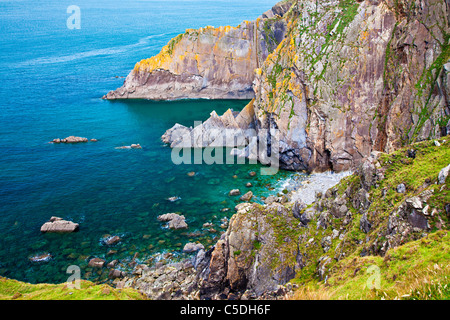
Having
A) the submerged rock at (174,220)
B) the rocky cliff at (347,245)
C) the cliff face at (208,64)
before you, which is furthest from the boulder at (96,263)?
the cliff face at (208,64)

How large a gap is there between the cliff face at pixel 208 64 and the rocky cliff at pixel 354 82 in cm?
4013

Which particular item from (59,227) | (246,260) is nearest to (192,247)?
(246,260)

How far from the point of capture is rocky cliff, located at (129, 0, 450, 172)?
174 feet

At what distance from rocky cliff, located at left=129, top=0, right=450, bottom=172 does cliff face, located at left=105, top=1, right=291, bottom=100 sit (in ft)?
132

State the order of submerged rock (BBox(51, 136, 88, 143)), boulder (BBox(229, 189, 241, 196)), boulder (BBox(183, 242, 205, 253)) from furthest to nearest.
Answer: submerged rock (BBox(51, 136, 88, 143)) < boulder (BBox(229, 189, 241, 196)) < boulder (BBox(183, 242, 205, 253))

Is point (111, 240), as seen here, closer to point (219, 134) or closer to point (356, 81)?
point (219, 134)

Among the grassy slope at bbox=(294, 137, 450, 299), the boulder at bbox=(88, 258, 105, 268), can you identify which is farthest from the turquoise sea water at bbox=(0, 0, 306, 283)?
the grassy slope at bbox=(294, 137, 450, 299)

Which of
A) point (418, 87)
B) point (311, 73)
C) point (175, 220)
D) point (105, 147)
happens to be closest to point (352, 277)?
point (175, 220)

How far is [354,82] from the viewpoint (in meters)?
60.8

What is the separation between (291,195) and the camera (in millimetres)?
55188

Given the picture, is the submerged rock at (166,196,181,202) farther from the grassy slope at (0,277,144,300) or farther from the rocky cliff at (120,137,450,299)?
the grassy slope at (0,277,144,300)

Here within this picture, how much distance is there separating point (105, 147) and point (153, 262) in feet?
140

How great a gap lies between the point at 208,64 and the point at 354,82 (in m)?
62.9

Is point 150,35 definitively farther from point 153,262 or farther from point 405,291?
point 405,291
